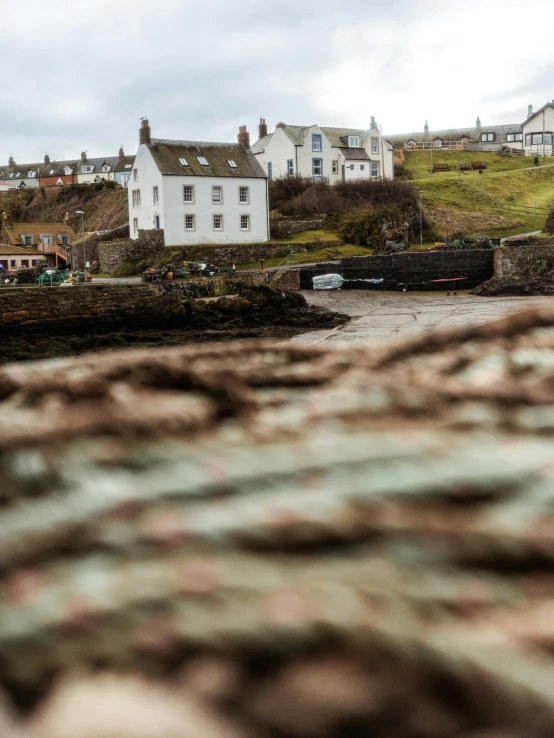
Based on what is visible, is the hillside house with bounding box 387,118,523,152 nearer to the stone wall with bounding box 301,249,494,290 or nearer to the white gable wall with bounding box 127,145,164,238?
the white gable wall with bounding box 127,145,164,238

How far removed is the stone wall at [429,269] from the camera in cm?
3606

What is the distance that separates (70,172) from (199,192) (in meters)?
76.5

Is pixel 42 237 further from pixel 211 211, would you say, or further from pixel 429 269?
pixel 429 269

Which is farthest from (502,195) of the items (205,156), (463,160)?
(205,156)

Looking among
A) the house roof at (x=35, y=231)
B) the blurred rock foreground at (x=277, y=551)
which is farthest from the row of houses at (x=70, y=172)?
the blurred rock foreground at (x=277, y=551)

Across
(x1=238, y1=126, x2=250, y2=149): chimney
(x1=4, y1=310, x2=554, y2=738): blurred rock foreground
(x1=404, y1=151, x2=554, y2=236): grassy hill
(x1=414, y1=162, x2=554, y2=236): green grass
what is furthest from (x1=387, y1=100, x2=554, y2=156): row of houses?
(x1=4, y1=310, x2=554, y2=738): blurred rock foreground

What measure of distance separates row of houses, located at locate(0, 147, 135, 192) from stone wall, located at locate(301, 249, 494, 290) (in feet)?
280

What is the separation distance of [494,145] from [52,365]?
104 meters

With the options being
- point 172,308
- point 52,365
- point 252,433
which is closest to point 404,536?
point 252,433

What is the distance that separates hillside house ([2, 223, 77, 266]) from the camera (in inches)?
3036

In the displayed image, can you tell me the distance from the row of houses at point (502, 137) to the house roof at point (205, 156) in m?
45.9

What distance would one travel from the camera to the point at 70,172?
117 meters

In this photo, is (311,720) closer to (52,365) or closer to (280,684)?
(280,684)

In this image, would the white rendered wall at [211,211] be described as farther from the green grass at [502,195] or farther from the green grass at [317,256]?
the green grass at [502,195]
